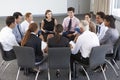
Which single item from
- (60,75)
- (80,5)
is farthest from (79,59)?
(80,5)

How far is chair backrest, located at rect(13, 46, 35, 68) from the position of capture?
3.39m

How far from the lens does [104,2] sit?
8.79 meters

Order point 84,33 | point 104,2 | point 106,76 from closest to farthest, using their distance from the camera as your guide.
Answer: point 84,33
point 106,76
point 104,2

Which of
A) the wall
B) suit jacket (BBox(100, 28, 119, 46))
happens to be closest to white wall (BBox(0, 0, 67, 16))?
the wall

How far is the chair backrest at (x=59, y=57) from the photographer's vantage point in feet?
10.9

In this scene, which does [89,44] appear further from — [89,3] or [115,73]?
[89,3]

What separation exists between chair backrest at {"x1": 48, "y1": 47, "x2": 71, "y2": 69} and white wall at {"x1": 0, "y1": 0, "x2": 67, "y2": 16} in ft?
22.1

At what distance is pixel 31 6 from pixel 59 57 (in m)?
6.82

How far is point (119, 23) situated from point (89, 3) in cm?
274

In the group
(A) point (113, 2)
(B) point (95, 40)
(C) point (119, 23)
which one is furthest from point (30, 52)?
(A) point (113, 2)

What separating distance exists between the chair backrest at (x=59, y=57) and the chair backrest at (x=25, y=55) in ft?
0.89

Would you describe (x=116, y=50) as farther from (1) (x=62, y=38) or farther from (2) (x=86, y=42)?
(1) (x=62, y=38)

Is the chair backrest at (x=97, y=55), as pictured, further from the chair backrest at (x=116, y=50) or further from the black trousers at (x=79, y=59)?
the chair backrest at (x=116, y=50)

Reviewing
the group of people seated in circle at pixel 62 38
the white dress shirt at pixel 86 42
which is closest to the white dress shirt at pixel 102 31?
the group of people seated in circle at pixel 62 38
